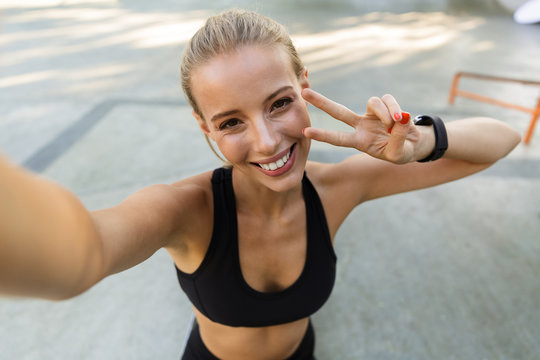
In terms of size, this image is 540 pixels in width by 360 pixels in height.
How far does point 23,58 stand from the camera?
20.1 feet

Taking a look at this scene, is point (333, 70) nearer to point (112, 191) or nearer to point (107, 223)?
point (112, 191)

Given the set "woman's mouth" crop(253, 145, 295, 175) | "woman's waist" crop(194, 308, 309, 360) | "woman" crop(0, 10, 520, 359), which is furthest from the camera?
"woman's waist" crop(194, 308, 309, 360)

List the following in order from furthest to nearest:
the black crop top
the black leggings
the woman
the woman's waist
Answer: the black leggings < the woman's waist < the black crop top < the woman

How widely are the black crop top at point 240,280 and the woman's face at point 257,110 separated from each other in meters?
0.18

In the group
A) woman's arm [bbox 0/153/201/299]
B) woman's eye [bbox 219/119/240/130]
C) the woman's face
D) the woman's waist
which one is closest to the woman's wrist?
the woman's face

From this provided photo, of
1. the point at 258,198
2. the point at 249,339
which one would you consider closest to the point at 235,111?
the point at 258,198

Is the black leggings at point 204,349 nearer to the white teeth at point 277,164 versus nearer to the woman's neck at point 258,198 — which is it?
the woman's neck at point 258,198

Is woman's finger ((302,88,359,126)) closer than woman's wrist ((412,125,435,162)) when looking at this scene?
Yes

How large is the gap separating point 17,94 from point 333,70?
4632 millimetres

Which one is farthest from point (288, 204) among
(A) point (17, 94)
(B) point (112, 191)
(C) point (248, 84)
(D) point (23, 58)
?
(D) point (23, 58)

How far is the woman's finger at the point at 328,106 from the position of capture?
3.04 ft

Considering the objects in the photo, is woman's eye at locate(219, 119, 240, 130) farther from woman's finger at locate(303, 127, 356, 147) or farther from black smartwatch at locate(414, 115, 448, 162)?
black smartwatch at locate(414, 115, 448, 162)

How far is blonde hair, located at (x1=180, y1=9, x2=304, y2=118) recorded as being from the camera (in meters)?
0.89

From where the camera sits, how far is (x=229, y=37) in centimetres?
89
